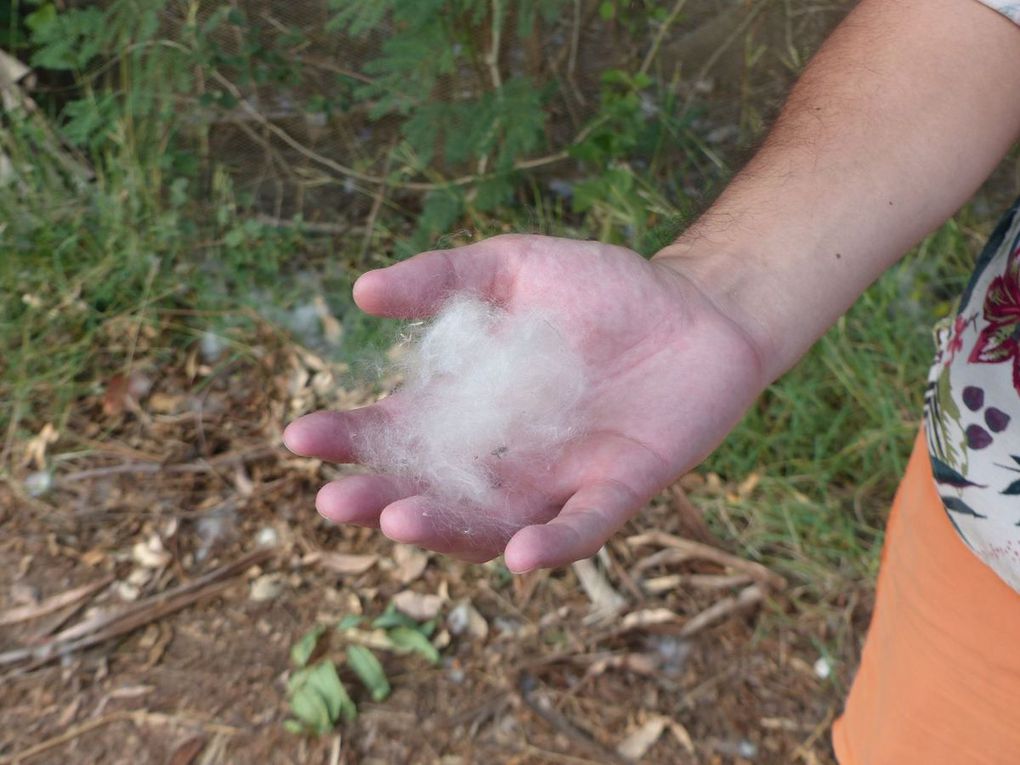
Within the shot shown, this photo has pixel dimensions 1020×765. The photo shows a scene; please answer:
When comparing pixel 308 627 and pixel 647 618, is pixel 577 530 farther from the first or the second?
pixel 308 627

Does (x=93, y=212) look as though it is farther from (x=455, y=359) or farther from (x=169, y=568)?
(x=455, y=359)

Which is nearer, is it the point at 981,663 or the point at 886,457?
the point at 981,663

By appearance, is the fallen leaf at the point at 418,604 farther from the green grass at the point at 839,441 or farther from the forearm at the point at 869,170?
the forearm at the point at 869,170

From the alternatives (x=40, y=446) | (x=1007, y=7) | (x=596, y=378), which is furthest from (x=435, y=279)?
(x=40, y=446)

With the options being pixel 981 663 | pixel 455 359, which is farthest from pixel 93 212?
pixel 981 663

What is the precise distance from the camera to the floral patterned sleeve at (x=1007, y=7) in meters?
1.33

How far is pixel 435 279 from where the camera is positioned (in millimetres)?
1381

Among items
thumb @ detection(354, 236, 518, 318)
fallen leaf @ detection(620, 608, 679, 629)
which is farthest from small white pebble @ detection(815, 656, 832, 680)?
thumb @ detection(354, 236, 518, 318)

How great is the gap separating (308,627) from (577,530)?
177 centimetres

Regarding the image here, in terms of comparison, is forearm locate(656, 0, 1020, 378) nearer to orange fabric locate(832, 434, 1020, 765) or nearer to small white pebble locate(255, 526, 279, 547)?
orange fabric locate(832, 434, 1020, 765)

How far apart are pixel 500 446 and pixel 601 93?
2.45m

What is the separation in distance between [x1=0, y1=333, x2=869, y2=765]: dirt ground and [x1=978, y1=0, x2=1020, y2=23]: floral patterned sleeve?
183cm

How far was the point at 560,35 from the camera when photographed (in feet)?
11.7

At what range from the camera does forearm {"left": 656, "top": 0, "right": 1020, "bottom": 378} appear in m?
1.39
